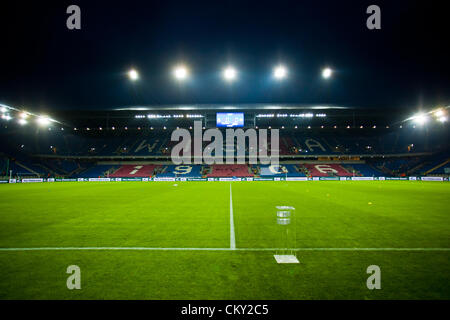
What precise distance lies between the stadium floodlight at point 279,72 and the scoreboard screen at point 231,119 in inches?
346

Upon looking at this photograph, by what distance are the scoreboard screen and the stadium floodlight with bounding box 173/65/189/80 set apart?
367 inches

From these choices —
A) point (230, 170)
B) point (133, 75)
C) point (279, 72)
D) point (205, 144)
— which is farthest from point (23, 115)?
point (279, 72)

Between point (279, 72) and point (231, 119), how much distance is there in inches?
426

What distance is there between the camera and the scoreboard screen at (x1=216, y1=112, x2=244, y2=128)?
32.2m

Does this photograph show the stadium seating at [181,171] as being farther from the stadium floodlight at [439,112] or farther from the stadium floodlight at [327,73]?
the stadium floodlight at [439,112]

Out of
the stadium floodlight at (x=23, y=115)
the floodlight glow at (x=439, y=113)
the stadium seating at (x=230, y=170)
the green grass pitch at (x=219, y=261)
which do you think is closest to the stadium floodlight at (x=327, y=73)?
the green grass pitch at (x=219, y=261)

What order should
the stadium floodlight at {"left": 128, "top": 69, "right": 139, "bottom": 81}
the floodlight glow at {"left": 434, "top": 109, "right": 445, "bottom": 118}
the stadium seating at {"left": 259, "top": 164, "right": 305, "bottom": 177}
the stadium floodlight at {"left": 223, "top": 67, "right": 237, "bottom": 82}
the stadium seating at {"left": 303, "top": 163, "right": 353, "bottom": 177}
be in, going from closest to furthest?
the stadium floodlight at {"left": 223, "top": 67, "right": 237, "bottom": 82} → the stadium floodlight at {"left": 128, "top": 69, "right": 139, "bottom": 81} → the floodlight glow at {"left": 434, "top": 109, "right": 445, "bottom": 118} → the stadium seating at {"left": 259, "top": 164, "right": 305, "bottom": 177} → the stadium seating at {"left": 303, "top": 163, "right": 353, "bottom": 177}

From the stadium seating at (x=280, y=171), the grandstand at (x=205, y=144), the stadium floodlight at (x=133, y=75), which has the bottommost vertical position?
the stadium seating at (x=280, y=171)

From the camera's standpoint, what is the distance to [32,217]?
7.33 m

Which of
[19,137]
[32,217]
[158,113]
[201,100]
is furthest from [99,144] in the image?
[32,217]

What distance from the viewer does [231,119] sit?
3244 centimetres

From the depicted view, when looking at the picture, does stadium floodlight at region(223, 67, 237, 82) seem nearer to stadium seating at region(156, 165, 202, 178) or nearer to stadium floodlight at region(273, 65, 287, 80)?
stadium floodlight at region(273, 65, 287, 80)

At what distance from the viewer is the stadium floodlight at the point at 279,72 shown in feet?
74.6

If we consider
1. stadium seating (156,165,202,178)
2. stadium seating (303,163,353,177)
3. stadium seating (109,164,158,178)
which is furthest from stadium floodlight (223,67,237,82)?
stadium seating (109,164,158,178)
